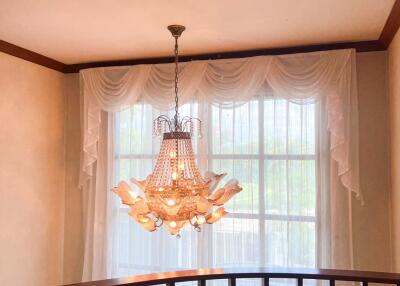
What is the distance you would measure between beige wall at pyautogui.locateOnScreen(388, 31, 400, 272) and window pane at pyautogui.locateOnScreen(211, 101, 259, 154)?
3.67 feet

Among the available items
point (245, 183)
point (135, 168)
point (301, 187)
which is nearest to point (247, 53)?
point (245, 183)

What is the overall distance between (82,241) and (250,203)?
1.82 meters

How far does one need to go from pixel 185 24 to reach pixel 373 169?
6.41ft

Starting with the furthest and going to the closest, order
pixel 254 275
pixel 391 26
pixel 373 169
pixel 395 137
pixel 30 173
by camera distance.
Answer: pixel 30 173
pixel 373 169
pixel 395 137
pixel 391 26
pixel 254 275

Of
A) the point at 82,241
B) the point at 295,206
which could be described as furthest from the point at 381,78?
the point at 82,241

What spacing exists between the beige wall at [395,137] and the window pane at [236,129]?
112 cm

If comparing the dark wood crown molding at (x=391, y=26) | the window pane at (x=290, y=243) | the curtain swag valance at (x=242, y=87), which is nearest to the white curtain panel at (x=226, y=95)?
the curtain swag valance at (x=242, y=87)

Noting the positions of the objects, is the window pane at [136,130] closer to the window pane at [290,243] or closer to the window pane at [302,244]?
the window pane at [290,243]

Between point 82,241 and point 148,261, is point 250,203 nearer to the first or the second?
point 148,261

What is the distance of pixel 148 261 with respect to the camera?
371 centimetres

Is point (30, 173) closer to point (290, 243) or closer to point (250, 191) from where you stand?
point (250, 191)

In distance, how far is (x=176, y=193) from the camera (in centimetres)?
230

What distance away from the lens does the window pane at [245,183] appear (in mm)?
3469

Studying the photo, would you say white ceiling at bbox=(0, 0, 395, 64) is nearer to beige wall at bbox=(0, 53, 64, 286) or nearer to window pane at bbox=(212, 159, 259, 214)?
beige wall at bbox=(0, 53, 64, 286)
